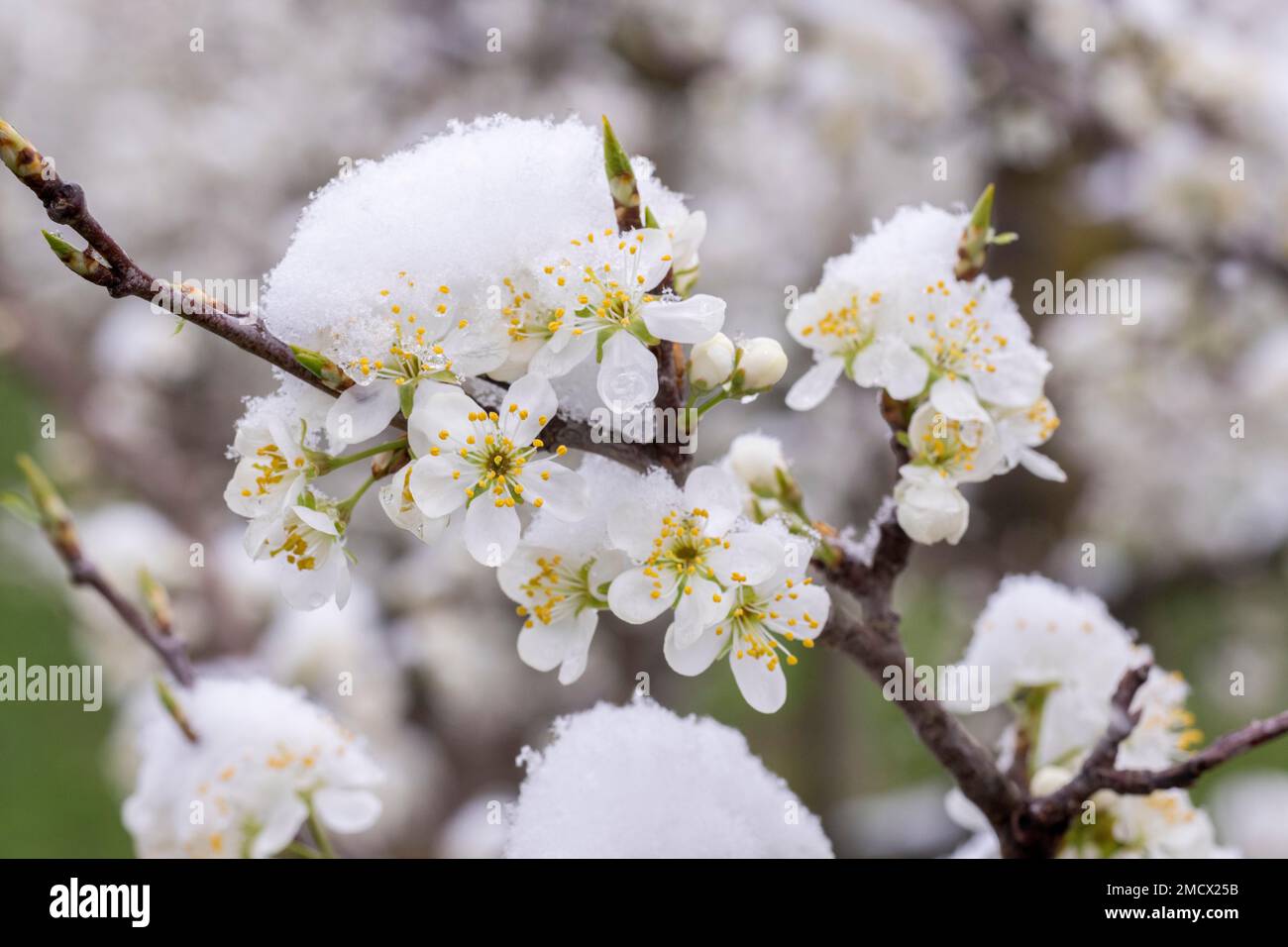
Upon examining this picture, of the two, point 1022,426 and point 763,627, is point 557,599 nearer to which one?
point 763,627

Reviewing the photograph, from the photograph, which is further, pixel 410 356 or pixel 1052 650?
pixel 1052 650

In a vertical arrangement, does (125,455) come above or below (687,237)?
above

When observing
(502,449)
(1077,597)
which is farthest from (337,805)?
(1077,597)

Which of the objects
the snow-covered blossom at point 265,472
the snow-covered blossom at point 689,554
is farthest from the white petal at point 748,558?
the snow-covered blossom at point 265,472

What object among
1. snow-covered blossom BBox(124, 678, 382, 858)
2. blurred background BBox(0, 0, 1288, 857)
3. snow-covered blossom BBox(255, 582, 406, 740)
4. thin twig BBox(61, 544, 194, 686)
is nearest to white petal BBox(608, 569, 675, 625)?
snow-covered blossom BBox(124, 678, 382, 858)

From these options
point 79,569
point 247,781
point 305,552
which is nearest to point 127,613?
point 79,569

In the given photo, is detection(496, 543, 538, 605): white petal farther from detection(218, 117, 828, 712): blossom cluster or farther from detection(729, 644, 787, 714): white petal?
detection(729, 644, 787, 714): white petal
